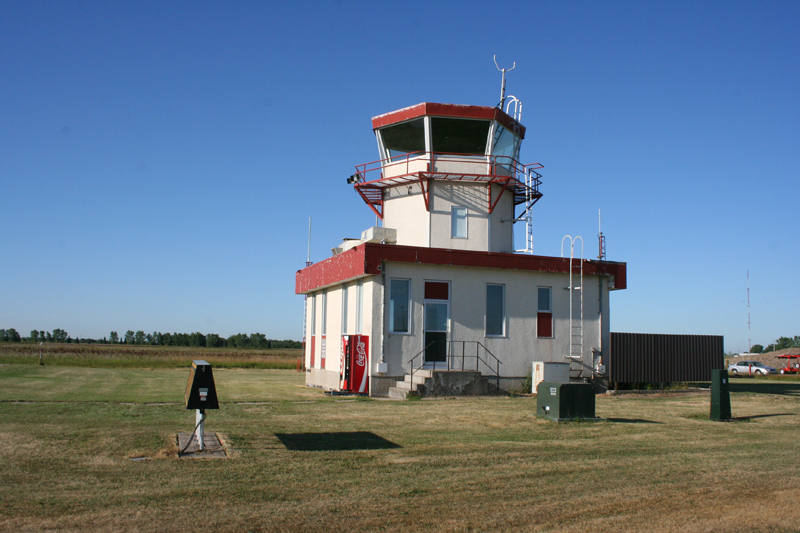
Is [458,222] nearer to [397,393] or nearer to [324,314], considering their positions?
[324,314]

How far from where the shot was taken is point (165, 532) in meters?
5.76

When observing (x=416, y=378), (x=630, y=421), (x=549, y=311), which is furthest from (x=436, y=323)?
(x=630, y=421)

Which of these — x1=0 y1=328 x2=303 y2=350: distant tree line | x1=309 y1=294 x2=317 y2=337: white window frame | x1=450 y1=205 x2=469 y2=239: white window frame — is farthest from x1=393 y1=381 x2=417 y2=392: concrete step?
x1=0 y1=328 x2=303 y2=350: distant tree line

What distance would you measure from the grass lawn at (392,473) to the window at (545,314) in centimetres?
754

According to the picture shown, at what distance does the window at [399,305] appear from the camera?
20594 millimetres

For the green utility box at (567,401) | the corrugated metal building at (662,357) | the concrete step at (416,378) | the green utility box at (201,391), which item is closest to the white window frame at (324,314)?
the concrete step at (416,378)

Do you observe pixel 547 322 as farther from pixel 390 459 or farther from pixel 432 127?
pixel 390 459

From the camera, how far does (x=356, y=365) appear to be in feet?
66.0

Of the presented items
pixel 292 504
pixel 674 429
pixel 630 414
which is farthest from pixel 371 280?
pixel 292 504

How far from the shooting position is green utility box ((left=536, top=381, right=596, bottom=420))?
44.8ft

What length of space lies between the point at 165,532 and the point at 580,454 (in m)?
6.70

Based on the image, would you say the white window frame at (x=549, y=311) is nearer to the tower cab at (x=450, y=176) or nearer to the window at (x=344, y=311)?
the tower cab at (x=450, y=176)

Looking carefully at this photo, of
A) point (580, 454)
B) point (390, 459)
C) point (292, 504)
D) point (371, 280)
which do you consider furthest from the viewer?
point (371, 280)

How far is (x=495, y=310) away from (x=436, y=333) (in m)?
2.39
